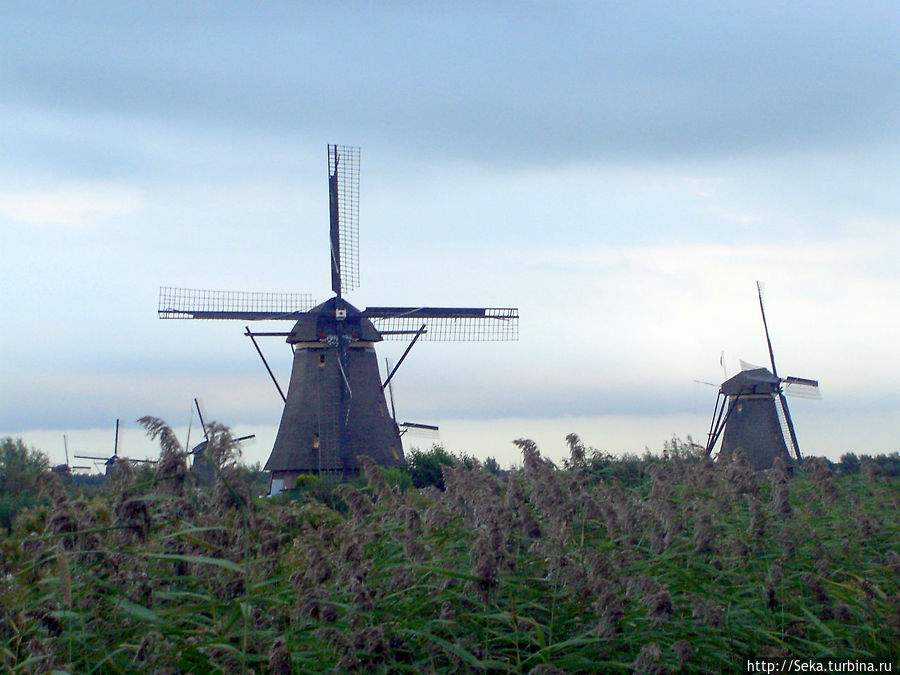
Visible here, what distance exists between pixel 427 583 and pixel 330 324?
26.7 m

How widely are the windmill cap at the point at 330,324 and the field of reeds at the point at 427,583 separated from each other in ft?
81.2

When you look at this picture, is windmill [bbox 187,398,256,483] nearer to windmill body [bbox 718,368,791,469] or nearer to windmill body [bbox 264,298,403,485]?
windmill body [bbox 264,298,403,485]

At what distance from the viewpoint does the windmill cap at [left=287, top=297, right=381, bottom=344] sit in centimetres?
3103

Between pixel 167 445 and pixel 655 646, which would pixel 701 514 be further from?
pixel 167 445

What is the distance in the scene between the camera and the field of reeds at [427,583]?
3646 mm

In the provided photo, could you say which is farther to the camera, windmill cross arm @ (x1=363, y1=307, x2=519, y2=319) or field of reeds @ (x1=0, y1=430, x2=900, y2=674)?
windmill cross arm @ (x1=363, y1=307, x2=519, y2=319)

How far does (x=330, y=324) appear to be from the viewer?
31031 millimetres

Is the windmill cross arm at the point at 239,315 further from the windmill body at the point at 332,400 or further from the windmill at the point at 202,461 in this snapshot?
the windmill at the point at 202,461

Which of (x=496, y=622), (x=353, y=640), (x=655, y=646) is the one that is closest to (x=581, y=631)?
(x=496, y=622)

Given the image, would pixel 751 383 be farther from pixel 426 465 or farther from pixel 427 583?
pixel 427 583

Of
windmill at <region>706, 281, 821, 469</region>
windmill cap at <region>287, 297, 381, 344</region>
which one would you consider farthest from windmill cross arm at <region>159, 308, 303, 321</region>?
windmill at <region>706, 281, 821, 469</region>

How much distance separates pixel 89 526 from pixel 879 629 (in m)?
4.58

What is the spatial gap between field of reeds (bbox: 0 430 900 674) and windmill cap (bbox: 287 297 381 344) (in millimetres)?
24736

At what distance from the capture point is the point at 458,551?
17.9 ft
